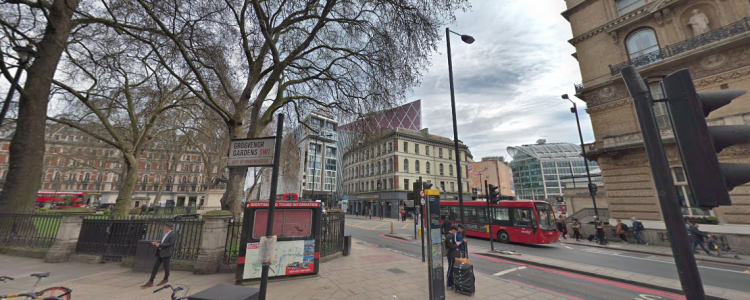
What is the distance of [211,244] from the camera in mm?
7766

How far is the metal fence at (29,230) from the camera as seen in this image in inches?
368

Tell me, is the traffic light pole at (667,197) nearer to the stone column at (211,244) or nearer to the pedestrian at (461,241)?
the pedestrian at (461,241)

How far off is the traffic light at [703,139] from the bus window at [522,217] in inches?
600

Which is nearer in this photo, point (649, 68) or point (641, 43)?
point (649, 68)

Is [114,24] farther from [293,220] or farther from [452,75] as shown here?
[452,75]

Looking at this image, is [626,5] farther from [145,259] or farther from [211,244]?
[145,259]

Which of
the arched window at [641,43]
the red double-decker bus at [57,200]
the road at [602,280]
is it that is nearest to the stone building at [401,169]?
the arched window at [641,43]

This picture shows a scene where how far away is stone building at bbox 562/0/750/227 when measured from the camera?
48.1ft

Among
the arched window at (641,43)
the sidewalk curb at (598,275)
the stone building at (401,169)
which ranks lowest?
the sidewalk curb at (598,275)

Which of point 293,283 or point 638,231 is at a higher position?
point 638,231

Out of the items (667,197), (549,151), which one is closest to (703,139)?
(667,197)

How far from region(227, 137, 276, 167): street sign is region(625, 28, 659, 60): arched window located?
84.8ft

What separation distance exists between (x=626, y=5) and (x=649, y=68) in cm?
645

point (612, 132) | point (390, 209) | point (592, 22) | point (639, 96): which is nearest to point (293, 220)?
point (639, 96)
